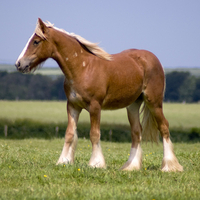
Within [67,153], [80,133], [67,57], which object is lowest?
[80,133]

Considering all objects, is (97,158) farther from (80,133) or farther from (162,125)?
(80,133)

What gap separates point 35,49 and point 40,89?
190 ft

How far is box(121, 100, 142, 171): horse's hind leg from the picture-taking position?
7648mm

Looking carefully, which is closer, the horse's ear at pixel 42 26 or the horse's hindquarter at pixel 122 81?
the horse's ear at pixel 42 26

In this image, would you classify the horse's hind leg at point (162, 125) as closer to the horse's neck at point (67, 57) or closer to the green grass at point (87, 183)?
the green grass at point (87, 183)

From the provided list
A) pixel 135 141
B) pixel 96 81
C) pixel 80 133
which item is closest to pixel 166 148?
pixel 135 141

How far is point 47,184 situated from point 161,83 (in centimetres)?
392

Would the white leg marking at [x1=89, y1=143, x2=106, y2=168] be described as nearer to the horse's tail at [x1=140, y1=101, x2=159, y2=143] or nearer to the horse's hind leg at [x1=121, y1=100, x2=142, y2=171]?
the horse's hind leg at [x1=121, y1=100, x2=142, y2=171]

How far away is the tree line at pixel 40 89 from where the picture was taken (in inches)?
2443

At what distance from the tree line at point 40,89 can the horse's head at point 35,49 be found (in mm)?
53271

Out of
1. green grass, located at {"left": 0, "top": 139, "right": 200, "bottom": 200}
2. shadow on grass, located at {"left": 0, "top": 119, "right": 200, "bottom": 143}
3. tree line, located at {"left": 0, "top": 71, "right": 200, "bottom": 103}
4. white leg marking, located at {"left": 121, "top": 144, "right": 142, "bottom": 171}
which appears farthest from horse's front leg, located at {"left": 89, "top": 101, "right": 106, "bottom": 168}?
tree line, located at {"left": 0, "top": 71, "right": 200, "bottom": 103}

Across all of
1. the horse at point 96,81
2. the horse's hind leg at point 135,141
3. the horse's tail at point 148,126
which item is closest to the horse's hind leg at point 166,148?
the horse at point 96,81

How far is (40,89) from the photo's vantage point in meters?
63.7

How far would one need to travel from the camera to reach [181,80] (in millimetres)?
71438
